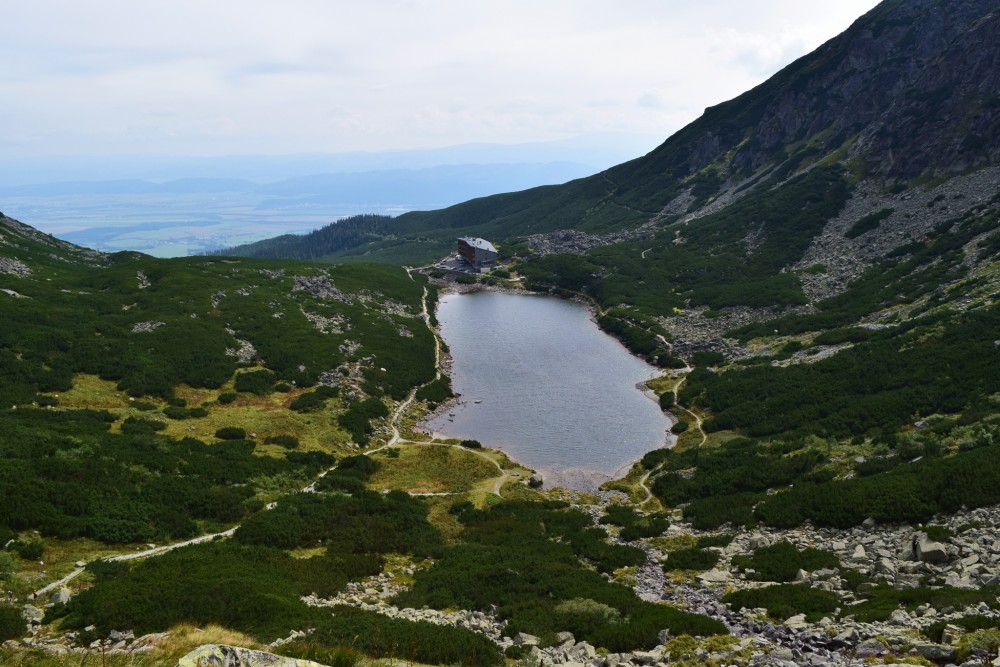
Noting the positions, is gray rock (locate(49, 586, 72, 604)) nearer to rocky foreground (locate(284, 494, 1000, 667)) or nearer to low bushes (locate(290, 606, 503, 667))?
rocky foreground (locate(284, 494, 1000, 667))

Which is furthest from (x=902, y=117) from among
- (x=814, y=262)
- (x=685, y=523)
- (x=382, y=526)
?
(x=382, y=526)

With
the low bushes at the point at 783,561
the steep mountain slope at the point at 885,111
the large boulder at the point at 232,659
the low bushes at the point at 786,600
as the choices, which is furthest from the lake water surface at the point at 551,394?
the steep mountain slope at the point at 885,111

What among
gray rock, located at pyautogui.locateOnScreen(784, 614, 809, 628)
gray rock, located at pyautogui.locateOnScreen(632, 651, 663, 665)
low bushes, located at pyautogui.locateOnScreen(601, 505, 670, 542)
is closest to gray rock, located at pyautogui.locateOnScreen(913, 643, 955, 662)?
gray rock, located at pyautogui.locateOnScreen(784, 614, 809, 628)

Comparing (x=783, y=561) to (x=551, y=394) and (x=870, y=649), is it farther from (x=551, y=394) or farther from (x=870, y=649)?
(x=551, y=394)

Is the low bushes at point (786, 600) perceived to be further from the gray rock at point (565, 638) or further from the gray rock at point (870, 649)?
the gray rock at point (565, 638)

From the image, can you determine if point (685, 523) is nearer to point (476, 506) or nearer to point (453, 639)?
point (476, 506)

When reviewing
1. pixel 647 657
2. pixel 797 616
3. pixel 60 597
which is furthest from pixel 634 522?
pixel 60 597

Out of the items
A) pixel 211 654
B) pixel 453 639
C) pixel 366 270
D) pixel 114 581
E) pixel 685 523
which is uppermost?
pixel 366 270
